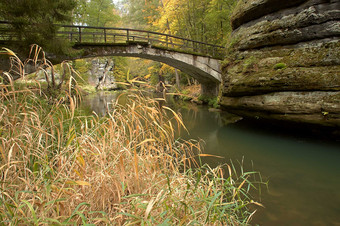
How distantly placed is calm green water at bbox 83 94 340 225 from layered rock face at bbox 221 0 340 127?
2.53 ft

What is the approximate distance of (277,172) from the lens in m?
4.01

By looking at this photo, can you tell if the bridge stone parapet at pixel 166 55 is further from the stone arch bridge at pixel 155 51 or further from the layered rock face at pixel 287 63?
the layered rock face at pixel 287 63

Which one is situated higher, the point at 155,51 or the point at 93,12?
the point at 93,12

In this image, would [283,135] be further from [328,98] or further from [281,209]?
[281,209]

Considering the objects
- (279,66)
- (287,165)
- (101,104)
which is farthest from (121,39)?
(287,165)

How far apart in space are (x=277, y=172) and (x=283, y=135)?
119 inches

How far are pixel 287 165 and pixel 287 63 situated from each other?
133 inches

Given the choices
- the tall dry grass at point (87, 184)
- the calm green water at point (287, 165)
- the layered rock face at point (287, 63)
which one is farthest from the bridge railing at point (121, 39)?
the tall dry grass at point (87, 184)

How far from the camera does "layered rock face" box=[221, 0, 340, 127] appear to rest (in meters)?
5.35

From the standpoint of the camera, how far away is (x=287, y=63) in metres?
6.14

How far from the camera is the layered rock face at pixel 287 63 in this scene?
211 inches

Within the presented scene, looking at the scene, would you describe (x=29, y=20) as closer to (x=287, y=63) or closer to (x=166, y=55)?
(x=166, y=55)

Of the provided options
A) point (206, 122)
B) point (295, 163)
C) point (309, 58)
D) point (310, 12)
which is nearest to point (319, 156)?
point (295, 163)

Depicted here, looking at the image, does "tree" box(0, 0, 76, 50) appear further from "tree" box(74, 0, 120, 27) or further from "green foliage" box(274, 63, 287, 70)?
"tree" box(74, 0, 120, 27)
